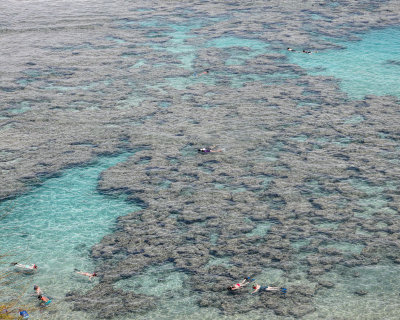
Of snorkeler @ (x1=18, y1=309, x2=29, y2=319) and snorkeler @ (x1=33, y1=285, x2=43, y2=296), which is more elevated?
snorkeler @ (x1=18, y1=309, x2=29, y2=319)

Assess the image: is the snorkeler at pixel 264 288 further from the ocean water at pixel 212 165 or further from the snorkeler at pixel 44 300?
the snorkeler at pixel 44 300

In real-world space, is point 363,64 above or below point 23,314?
above

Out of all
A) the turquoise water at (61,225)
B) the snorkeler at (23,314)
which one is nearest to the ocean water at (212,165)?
the turquoise water at (61,225)

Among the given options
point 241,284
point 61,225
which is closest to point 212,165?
point 61,225

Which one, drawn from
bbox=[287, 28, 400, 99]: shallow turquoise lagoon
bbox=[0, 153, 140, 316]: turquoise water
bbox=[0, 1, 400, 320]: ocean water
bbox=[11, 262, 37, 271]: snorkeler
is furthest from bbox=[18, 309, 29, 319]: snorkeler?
bbox=[287, 28, 400, 99]: shallow turquoise lagoon

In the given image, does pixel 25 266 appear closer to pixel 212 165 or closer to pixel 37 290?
pixel 37 290

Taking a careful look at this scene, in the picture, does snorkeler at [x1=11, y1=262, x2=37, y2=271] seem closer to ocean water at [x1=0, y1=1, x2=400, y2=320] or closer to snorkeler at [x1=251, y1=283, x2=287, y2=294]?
ocean water at [x1=0, y1=1, x2=400, y2=320]
